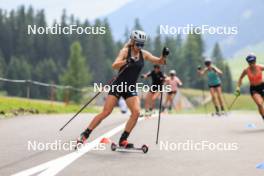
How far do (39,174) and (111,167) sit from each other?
3.27ft

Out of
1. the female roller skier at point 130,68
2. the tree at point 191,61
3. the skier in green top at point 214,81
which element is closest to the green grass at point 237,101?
the tree at point 191,61

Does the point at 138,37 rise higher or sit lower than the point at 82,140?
higher

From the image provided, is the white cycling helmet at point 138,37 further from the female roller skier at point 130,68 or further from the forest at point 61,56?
the forest at point 61,56

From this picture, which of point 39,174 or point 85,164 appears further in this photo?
point 85,164

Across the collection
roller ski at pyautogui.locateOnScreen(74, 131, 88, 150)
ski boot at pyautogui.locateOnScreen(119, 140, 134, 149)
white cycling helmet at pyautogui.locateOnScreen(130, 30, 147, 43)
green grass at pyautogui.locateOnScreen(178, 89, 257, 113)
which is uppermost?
green grass at pyautogui.locateOnScreen(178, 89, 257, 113)

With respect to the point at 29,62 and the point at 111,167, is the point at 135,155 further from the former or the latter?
the point at 29,62

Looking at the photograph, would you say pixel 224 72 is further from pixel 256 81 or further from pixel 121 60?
pixel 121 60

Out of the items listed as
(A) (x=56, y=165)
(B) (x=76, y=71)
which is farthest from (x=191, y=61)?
(A) (x=56, y=165)

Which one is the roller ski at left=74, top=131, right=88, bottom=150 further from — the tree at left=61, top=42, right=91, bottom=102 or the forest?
the tree at left=61, top=42, right=91, bottom=102

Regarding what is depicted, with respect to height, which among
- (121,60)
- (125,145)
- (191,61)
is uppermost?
(191,61)

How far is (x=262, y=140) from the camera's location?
34.5 ft

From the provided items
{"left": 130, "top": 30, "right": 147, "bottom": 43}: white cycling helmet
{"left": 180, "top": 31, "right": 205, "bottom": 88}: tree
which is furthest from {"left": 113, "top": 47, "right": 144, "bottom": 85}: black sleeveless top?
{"left": 180, "top": 31, "right": 205, "bottom": 88}: tree

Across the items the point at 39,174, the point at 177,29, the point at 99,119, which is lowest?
the point at 39,174

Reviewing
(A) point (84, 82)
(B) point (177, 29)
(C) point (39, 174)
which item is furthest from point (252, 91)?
(A) point (84, 82)
